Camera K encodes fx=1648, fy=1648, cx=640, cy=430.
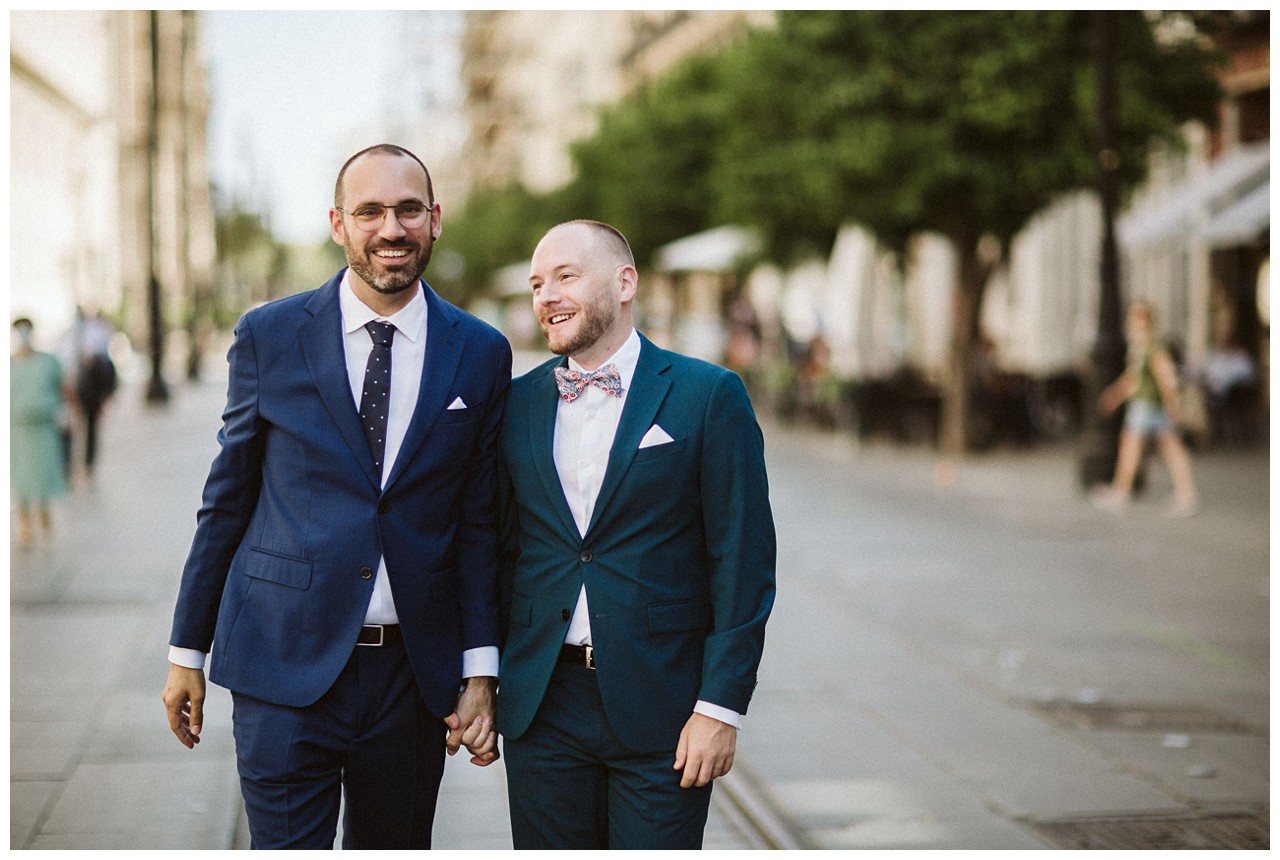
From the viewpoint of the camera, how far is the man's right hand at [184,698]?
3.37 metres

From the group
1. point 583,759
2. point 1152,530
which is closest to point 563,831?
point 583,759

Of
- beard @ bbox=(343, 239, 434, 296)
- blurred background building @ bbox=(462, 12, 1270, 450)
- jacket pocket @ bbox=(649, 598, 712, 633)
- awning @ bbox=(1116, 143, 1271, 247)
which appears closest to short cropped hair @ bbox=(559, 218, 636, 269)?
beard @ bbox=(343, 239, 434, 296)

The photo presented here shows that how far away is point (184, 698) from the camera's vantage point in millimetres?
3395

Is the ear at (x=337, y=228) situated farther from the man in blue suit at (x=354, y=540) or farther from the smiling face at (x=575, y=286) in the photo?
the smiling face at (x=575, y=286)

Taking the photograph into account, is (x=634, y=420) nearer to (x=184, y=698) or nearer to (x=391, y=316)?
(x=391, y=316)

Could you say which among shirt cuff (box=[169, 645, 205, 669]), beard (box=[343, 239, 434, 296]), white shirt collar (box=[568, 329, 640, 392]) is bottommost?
shirt cuff (box=[169, 645, 205, 669])

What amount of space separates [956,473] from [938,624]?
9.32 m

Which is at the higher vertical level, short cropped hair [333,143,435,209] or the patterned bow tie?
short cropped hair [333,143,435,209]

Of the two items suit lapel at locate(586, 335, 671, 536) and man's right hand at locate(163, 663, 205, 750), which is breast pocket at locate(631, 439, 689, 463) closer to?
suit lapel at locate(586, 335, 671, 536)

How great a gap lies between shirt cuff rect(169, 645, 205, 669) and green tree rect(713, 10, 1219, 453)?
54.1 ft

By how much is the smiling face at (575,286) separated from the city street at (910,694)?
2451mm

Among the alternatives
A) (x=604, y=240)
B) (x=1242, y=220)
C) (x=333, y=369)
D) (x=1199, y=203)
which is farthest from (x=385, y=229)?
(x=1199, y=203)

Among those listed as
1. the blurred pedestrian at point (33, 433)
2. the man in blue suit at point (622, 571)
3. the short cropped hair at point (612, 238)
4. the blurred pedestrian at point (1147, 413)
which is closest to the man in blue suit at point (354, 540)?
the man in blue suit at point (622, 571)

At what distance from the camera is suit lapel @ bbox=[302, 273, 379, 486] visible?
3234 mm
